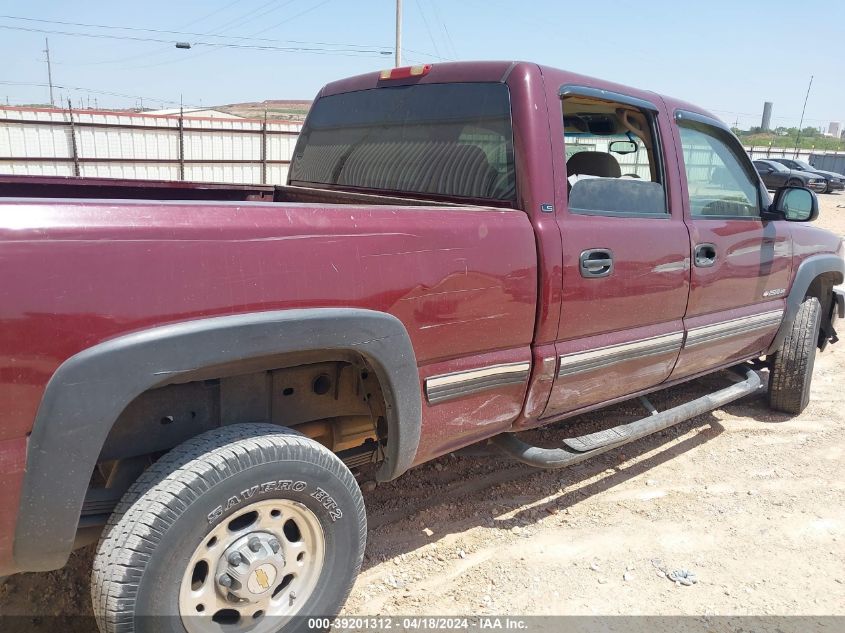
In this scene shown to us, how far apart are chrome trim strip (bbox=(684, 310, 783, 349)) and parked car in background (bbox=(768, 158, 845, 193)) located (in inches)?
1097

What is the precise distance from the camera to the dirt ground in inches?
104

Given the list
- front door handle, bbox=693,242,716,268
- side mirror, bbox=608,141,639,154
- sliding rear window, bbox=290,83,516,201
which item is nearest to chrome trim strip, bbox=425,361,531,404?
sliding rear window, bbox=290,83,516,201

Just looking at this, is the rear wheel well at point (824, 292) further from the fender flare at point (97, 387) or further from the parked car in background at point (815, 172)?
the parked car in background at point (815, 172)

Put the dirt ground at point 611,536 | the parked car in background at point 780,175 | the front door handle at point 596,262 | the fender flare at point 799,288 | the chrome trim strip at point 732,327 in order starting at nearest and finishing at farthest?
the dirt ground at point 611,536, the front door handle at point 596,262, the chrome trim strip at point 732,327, the fender flare at point 799,288, the parked car in background at point 780,175

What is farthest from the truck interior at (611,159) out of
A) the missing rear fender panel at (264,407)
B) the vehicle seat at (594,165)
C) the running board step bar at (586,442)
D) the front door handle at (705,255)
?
the missing rear fender panel at (264,407)

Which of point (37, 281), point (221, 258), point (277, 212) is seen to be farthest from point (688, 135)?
point (37, 281)

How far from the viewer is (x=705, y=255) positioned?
134 inches

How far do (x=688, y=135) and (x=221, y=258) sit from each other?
264 centimetres

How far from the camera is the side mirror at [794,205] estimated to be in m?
3.85

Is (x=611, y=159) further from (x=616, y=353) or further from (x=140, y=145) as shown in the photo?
(x=140, y=145)

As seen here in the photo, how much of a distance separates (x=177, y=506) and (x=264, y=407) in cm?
51

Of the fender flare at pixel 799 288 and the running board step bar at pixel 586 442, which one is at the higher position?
the fender flare at pixel 799 288

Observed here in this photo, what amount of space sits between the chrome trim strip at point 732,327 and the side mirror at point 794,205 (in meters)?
0.57

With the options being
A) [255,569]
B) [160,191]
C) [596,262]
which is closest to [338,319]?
[255,569]
